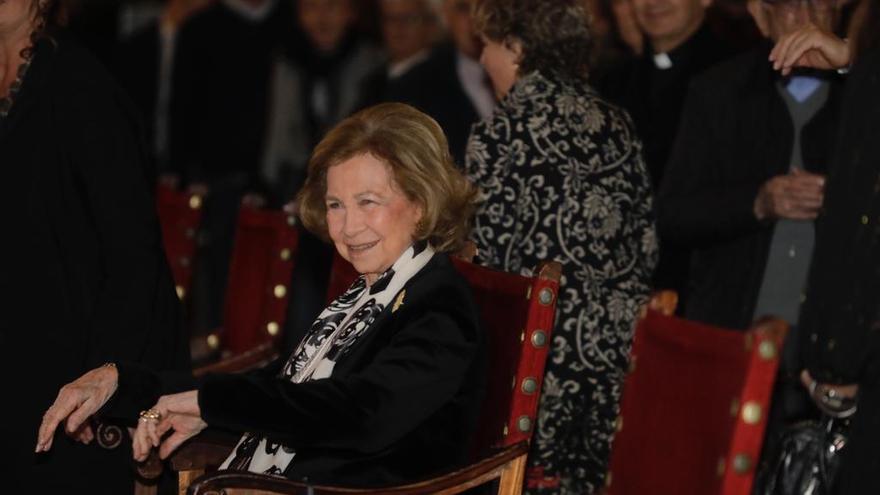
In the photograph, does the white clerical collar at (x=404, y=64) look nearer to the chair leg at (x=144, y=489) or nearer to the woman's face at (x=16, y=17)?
the woman's face at (x=16, y=17)

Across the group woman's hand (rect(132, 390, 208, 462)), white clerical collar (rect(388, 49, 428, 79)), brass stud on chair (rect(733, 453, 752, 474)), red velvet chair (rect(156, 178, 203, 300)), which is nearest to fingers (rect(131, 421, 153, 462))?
woman's hand (rect(132, 390, 208, 462))

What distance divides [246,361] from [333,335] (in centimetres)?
93

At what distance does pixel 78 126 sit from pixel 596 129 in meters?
1.26

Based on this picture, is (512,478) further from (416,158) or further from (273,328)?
(273,328)

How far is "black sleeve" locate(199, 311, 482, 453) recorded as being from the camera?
A: 2625 mm

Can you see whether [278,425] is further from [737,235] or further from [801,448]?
[737,235]

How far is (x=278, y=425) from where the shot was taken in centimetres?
262

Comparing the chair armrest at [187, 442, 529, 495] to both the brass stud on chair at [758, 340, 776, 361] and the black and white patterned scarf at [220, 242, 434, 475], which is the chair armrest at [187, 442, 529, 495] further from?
the brass stud on chair at [758, 340, 776, 361]

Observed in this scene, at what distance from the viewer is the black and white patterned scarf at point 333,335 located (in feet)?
9.43

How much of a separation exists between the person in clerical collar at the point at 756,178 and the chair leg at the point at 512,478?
39.0 inches

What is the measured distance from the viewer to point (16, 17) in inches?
125

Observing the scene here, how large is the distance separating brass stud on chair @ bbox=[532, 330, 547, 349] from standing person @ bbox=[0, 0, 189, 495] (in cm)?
80

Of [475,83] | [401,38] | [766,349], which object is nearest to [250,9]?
[401,38]

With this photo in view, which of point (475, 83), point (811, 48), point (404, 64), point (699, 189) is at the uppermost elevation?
point (404, 64)
